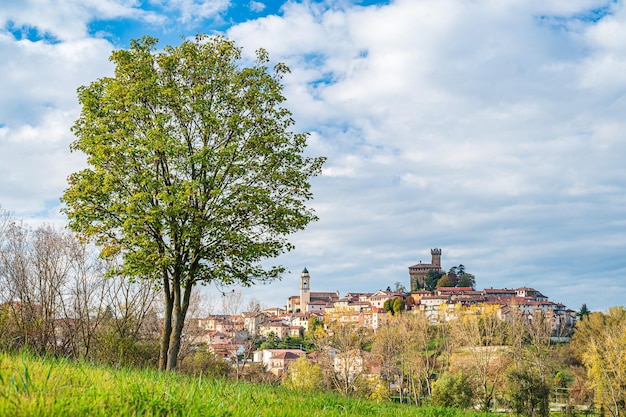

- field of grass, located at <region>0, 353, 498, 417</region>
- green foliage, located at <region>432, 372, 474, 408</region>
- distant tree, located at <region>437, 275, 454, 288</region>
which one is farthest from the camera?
distant tree, located at <region>437, 275, 454, 288</region>

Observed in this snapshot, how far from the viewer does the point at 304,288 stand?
176 m

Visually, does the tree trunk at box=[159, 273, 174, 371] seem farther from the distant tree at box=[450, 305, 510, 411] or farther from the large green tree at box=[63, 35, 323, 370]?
the distant tree at box=[450, 305, 510, 411]

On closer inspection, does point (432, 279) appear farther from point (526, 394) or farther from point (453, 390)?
point (526, 394)

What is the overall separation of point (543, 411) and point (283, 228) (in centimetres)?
2129

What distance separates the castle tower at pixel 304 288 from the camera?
17375 cm

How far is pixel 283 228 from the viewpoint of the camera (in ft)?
58.0

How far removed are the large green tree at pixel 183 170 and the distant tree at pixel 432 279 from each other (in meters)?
149

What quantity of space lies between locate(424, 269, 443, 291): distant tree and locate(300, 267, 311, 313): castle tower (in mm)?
36624

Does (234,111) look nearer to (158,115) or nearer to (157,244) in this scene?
(158,115)

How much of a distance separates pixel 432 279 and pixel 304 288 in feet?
132

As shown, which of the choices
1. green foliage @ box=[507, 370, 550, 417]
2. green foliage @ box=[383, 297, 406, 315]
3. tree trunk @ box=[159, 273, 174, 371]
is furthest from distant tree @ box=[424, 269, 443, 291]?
tree trunk @ box=[159, 273, 174, 371]

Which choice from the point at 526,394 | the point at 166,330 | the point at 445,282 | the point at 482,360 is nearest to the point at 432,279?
the point at 445,282

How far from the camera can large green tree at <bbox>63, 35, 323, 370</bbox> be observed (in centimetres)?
1639

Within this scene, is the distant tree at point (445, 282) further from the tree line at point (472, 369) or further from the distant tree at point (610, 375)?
the distant tree at point (610, 375)
